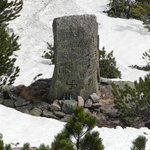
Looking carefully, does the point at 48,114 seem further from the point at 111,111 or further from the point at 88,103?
the point at 111,111

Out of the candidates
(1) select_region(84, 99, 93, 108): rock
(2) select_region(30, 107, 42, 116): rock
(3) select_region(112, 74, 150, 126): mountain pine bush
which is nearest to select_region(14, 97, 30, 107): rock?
(2) select_region(30, 107, 42, 116): rock

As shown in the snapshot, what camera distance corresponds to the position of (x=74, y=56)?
384 inches

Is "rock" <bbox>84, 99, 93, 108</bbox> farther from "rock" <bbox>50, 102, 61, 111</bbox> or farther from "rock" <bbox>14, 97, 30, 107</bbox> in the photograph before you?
"rock" <bbox>14, 97, 30, 107</bbox>

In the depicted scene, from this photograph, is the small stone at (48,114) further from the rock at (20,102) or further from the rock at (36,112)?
the rock at (20,102)

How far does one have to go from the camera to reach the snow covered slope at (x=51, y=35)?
1803 cm

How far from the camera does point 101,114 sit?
10.2 m

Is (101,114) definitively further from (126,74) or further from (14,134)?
(126,74)

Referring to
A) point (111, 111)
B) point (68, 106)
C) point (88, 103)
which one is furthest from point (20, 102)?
point (111, 111)

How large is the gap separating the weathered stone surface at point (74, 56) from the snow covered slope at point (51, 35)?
5962 mm

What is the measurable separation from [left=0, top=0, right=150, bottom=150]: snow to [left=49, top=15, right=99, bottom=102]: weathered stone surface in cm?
112

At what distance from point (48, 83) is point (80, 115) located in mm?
7051

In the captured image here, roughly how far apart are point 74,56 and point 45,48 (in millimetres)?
11112

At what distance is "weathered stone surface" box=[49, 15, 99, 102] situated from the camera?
963cm

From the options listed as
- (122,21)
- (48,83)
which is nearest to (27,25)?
(122,21)
